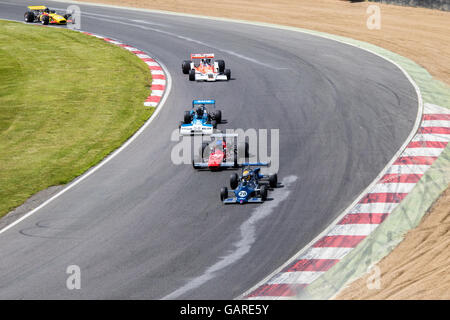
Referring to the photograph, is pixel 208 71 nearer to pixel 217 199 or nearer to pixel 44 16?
pixel 217 199

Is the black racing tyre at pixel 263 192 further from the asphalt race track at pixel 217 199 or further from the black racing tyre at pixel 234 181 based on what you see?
the black racing tyre at pixel 234 181

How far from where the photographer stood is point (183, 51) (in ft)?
118

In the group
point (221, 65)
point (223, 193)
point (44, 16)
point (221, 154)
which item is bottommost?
point (223, 193)

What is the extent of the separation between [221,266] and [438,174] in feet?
25.0

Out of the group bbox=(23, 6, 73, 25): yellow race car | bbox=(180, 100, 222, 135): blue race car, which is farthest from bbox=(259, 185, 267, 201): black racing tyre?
bbox=(23, 6, 73, 25): yellow race car

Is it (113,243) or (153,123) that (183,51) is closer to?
(153,123)

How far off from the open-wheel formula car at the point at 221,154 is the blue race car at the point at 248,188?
3.78 ft

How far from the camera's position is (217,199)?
18672 mm

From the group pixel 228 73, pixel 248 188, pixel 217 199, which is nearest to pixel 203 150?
pixel 217 199

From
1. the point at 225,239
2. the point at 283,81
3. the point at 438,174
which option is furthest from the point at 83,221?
the point at 283,81

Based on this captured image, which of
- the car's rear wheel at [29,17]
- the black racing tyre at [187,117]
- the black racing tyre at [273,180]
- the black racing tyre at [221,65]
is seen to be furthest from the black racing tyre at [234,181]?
the car's rear wheel at [29,17]

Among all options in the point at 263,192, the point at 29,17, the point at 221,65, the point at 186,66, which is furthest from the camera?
the point at 29,17

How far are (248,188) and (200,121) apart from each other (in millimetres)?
6207
